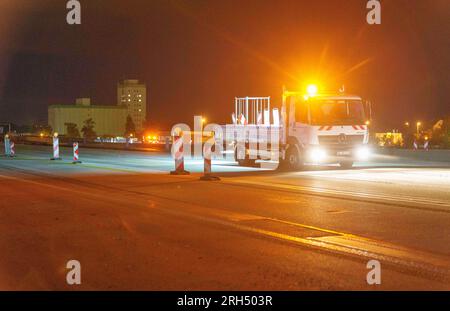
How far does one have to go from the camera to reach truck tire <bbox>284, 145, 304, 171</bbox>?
24.3 metres

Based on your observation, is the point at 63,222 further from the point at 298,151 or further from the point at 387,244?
the point at 298,151

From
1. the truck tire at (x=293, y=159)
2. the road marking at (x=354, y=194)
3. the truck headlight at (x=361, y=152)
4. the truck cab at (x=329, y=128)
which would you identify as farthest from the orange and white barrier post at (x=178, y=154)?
the truck headlight at (x=361, y=152)

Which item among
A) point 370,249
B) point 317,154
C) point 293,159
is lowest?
point 370,249

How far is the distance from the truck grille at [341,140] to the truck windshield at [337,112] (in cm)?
52

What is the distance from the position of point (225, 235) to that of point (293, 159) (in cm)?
1513

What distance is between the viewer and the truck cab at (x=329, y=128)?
23.8 m

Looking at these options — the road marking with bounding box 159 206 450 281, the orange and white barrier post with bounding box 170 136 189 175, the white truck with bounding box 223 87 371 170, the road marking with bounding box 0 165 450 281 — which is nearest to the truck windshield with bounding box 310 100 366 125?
the white truck with bounding box 223 87 371 170

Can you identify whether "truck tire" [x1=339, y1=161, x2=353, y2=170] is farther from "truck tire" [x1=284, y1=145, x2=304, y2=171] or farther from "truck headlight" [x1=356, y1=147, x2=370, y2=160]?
"truck tire" [x1=284, y1=145, x2=304, y2=171]

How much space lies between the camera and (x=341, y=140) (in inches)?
944

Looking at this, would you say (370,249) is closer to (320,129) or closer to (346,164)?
(320,129)

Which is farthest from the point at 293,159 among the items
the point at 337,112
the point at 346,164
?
the point at 337,112

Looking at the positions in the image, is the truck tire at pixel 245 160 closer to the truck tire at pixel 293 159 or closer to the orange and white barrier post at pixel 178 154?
the truck tire at pixel 293 159
